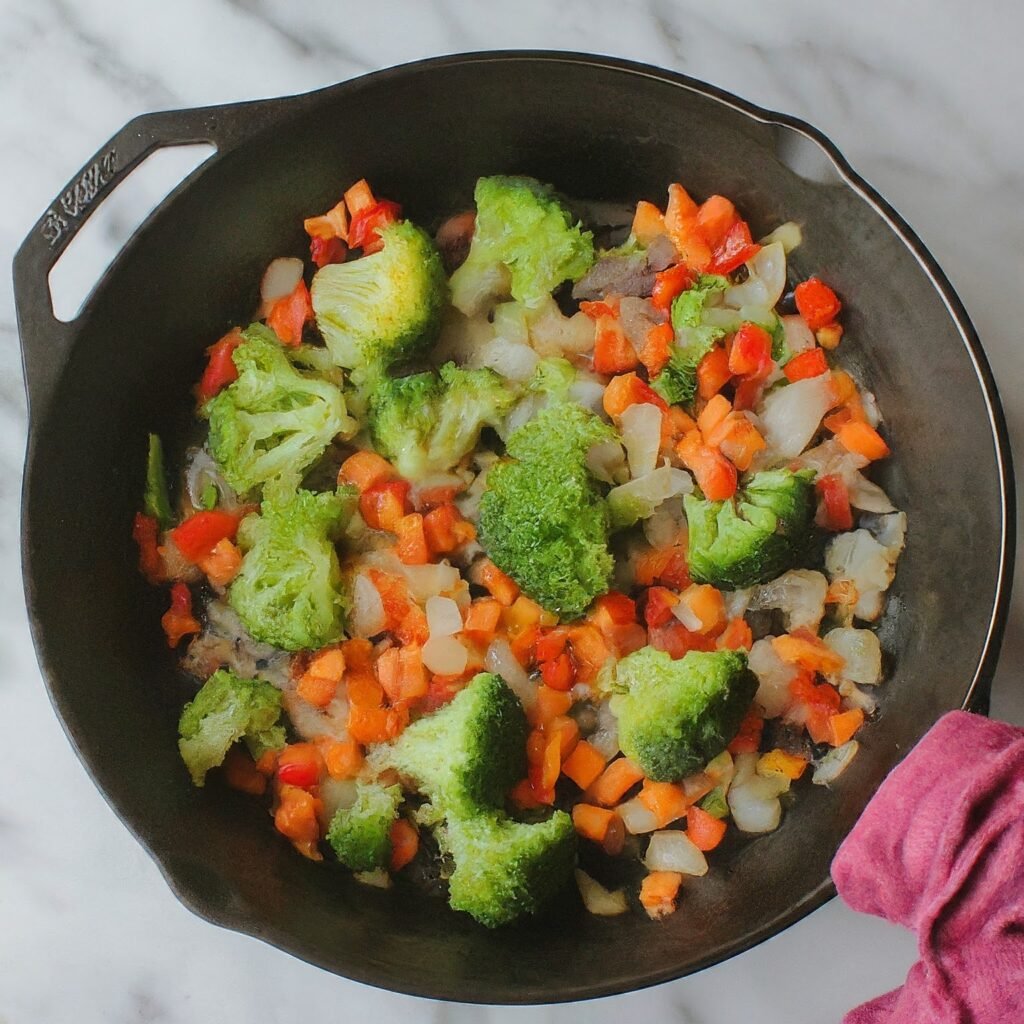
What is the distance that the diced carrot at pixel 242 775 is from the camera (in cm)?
241

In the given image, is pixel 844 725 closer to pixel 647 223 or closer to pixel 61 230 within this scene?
pixel 647 223

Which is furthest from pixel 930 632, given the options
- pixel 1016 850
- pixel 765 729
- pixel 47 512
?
pixel 47 512

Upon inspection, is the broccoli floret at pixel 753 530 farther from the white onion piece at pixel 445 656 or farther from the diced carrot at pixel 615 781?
the white onion piece at pixel 445 656

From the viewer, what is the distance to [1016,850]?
5.71ft

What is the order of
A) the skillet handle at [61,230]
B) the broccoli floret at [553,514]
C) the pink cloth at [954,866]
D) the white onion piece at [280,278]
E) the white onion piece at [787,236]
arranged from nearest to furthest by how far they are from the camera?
the pink cloth at [954,866]
the skillet handle at [61,230]
the broccoli floret at [553,514]
the white onion piece at [787,236]
the white onion piece at [280,278]

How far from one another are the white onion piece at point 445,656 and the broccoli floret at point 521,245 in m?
0.80

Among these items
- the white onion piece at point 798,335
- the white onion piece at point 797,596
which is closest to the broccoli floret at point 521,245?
the white onion piece at point 798,335

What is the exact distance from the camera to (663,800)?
231cm

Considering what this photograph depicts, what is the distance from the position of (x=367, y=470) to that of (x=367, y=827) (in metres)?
0.79

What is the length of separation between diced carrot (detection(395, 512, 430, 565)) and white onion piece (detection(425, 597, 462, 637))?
0.35ft

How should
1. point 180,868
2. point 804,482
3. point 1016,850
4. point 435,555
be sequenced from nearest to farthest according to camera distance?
point 1016,850 → point 180,868 → point 804,482 → point 435,555

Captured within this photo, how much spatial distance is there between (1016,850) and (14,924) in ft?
7.22

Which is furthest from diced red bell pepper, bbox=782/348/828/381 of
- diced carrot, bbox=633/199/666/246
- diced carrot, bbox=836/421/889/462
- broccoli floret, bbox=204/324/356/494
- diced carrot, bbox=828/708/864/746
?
broccoli floret, bbox=204/324/356/494

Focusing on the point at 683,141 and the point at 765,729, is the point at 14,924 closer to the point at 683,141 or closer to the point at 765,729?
the point at 765,729
